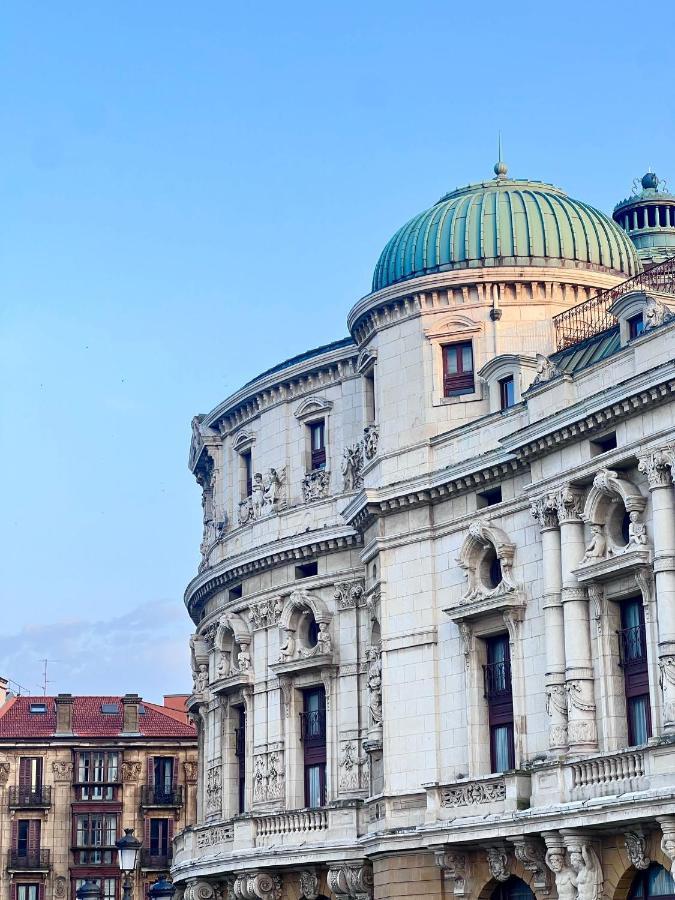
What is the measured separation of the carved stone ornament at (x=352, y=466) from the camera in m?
52.6

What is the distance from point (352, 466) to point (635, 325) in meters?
13.7

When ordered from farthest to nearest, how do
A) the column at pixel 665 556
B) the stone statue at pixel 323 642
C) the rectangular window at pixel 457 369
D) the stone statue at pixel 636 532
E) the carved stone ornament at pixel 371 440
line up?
the stone statue at pixel 323 642, the carved stone ornament at pixel 371 440, the rectangular window at pixel 457 369, the stone statue at pixel 636 532, the column at pixel 665 556

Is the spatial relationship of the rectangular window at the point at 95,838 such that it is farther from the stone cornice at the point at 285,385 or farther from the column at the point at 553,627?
the column at the point at 553,627

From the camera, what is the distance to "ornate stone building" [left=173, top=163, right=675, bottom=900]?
38.4m

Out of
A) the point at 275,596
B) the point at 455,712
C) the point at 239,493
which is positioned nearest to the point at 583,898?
the point at 455,712

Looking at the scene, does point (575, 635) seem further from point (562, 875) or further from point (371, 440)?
point (371, 440)

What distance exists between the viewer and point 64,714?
333 ft

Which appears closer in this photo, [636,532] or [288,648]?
[636,532]

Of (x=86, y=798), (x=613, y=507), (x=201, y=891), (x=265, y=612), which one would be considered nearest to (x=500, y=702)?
(x=613, y=507)

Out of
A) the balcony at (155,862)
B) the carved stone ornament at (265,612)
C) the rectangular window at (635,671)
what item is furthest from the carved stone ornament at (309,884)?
the balcony at (155,862)

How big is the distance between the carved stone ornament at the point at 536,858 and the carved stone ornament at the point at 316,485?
16.8 m

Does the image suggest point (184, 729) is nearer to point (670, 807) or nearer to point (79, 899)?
point (79, 899)

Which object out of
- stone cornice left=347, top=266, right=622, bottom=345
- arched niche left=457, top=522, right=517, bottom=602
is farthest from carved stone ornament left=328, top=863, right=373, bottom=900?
stone cornice left=347, top=266, right=622, bottom=345

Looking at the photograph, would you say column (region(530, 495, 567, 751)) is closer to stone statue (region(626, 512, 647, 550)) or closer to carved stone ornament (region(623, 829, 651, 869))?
stone statue (region(626, 512, 647, 550))
